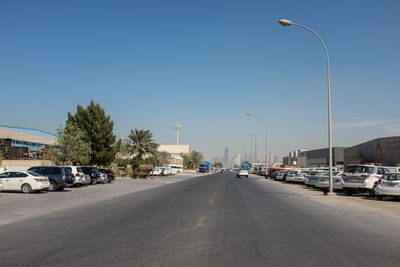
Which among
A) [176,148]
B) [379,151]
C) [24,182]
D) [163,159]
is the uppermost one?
[176,148]

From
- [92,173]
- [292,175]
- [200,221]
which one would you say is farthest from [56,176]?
[292,175]

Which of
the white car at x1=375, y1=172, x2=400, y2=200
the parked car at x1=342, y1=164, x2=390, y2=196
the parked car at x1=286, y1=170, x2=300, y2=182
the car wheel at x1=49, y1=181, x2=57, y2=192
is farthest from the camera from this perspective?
the parked car at x1=286, y1=170, x2=300, y2=182

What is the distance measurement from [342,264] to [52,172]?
2378 cm

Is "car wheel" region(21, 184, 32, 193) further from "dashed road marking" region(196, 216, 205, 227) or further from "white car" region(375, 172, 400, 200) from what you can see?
"white car" region(375, 172, 400, 200)

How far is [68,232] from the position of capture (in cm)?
935

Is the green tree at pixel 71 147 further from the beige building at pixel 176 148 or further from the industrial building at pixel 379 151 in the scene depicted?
the beige building at pixel 176 148

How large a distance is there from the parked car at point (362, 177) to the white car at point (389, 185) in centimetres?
204

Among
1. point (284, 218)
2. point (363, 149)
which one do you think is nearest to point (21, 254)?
point (284, 218)

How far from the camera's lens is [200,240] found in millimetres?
8211

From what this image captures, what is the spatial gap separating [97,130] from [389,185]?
143 feet

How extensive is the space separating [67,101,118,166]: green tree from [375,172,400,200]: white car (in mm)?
42136

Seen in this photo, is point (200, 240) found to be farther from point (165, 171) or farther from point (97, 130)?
point (165, 171)

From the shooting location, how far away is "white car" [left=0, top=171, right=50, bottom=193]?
76.1ft

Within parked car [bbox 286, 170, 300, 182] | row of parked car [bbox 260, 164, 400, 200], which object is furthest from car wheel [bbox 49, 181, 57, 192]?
parked car [bbox 286, 170, 300, 182]
